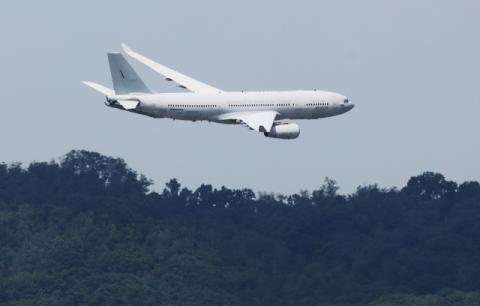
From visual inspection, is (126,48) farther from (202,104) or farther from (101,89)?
(202,104)

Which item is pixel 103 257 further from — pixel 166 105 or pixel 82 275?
pixel 166 105

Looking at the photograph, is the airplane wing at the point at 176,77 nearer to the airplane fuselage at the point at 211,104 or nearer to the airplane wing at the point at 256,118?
the airplane fuselage at the point at 211,104

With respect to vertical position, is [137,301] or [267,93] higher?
[267,93]

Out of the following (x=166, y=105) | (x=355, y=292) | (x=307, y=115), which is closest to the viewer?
(x=166, y=105)

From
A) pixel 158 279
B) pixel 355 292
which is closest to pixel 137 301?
pixel 158 279

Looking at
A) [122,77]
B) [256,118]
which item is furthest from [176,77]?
[256,118]

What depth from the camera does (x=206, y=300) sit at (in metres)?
185

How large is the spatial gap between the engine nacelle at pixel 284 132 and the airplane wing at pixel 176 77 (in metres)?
13.1

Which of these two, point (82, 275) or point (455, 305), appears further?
point (82, 275)

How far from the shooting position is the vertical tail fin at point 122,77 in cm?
10131

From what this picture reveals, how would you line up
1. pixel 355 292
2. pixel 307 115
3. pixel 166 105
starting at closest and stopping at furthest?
pixel 166 105
pixel 307 115
pixel 355 292

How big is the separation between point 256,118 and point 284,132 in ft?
12.3

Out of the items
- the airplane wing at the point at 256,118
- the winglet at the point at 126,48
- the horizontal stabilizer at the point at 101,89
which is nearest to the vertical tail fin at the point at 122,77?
the horizontal stabilizer at the point at 101,89

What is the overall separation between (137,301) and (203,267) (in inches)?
852
